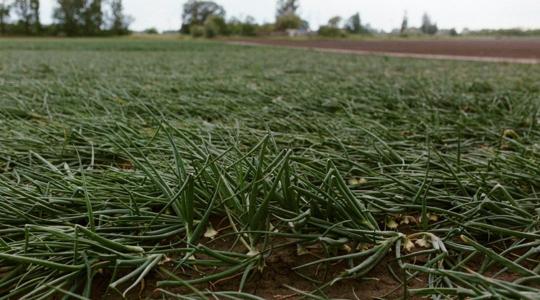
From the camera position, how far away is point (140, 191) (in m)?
1.18

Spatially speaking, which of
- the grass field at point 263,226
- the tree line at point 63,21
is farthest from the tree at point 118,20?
the grass field at point 263,226

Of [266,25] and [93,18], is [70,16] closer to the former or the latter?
[93,18]

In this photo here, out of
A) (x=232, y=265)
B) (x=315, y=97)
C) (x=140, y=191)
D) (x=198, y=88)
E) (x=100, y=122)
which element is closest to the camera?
(x=232, y=265)

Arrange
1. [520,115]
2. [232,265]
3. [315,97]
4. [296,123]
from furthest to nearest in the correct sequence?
[315,97] < [520,115] < [296,123] < [232,265]

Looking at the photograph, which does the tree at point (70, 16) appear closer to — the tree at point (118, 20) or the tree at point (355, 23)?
the tree at point (118, 20)

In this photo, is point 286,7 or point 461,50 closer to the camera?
point 461,50

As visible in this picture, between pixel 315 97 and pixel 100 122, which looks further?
pixel 315 97

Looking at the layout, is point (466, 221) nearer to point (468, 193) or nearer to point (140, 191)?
point (468, 193)

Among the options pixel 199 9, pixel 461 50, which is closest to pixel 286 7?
pixel 199 9

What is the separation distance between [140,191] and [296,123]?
1096 mm

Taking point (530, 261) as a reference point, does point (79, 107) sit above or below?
above

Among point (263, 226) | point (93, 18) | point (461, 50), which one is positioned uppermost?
point (93, 18)

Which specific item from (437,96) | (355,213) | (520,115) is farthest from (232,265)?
(437,96)

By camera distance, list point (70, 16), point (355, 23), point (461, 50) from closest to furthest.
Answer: point (461, 50), point (70, 16), point (355, 23)
